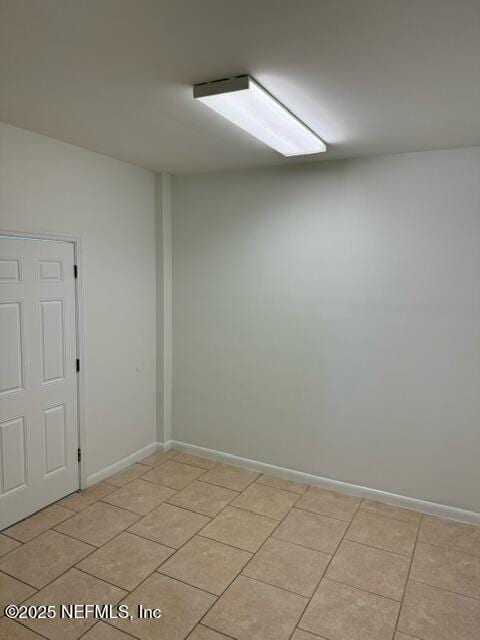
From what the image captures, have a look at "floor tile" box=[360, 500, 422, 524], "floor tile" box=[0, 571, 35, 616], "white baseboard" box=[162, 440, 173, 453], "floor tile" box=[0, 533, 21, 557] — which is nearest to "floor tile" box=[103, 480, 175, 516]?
"white baseboard" box=[162, 440, 173, 453]

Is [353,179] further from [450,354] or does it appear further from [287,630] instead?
[287,630]

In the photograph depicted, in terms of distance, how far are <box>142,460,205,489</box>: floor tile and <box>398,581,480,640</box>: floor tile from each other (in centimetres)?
193

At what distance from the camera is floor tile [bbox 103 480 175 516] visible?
3506mm

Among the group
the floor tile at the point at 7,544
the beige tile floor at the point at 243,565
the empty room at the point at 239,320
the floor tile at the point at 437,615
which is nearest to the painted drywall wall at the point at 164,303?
the empty room at the point at 239,320

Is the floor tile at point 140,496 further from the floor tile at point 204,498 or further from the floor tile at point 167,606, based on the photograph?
the floor tile at point 167,606

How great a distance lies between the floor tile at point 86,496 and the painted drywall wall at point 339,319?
0.98 m

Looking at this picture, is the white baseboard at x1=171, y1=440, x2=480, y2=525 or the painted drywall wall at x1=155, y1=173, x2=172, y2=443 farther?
the painted drywall wall at x1=155, y1=173, x2=172, y2=443

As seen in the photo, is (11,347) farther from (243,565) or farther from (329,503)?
(329,503)

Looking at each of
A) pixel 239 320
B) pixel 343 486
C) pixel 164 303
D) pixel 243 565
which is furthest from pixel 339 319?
pixel 243 565

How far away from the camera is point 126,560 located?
2.86 m

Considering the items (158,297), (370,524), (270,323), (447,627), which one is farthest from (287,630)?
(158,297)

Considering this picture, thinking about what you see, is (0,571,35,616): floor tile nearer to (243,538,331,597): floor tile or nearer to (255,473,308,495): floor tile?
(243,538,331,597): floor tile

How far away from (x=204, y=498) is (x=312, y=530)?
898mm

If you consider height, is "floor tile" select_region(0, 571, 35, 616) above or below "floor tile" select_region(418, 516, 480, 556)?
above
